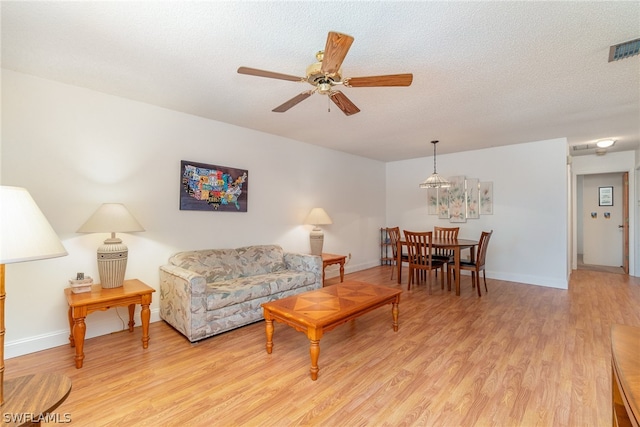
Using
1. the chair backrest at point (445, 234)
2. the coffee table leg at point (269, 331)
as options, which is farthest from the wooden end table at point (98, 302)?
the chair backrest at point (445, 234)

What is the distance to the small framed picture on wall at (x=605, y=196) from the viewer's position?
618 centimetres

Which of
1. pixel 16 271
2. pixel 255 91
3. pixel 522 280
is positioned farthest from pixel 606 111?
pixel 16 271

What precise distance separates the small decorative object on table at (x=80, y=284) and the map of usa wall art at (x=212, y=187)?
1.15 m

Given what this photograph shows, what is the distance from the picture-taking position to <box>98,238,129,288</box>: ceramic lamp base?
2.53 meters

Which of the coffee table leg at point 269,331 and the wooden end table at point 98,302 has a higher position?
the wooden end table at point 98,302

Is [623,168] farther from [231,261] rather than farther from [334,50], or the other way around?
[231,261]

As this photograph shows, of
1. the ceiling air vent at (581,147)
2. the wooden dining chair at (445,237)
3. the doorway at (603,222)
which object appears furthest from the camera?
the doorway at (603,222)

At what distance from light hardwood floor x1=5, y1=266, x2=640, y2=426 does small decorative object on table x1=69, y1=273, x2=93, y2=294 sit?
522mm

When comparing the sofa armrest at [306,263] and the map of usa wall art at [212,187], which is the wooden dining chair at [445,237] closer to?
the sofa armrest at [306,263]

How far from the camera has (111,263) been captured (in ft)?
8.36

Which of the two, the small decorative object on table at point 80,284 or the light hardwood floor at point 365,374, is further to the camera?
the small decorative object on table at point 80,284

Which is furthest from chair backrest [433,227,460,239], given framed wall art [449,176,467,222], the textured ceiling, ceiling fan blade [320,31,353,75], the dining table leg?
ceiling fan blade [320,31,353,75]

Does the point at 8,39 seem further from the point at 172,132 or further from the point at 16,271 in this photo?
the point at 16,271

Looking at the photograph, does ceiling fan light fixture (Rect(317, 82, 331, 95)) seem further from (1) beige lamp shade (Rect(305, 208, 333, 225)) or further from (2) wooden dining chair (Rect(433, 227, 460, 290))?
(2) wooden dining chair (Rect(433, 227, 460, 290))
